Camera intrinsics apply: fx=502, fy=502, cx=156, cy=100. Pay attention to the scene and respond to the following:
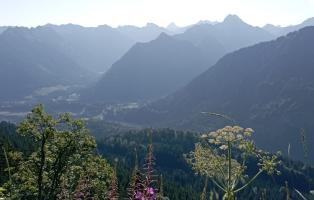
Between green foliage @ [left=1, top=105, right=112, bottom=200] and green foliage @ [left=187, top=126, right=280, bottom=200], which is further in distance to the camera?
green foliage @ [left=1, top=105, right=112, bottom=200]

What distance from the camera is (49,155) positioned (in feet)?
209

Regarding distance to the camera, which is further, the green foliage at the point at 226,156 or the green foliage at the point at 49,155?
the green foliage at the point at 49,155

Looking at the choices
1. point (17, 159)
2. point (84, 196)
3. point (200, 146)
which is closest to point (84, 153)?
point (17, 159)

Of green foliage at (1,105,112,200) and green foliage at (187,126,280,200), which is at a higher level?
green foliage at (187,126,280,200)

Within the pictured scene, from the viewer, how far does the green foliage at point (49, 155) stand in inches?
2387

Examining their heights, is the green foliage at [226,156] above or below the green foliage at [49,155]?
above

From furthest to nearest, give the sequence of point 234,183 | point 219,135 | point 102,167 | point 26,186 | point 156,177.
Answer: point 102,167 → point 26,186 → point 219,135 → point 234,183 → point 156,177

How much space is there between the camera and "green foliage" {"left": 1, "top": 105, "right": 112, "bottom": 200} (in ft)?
199

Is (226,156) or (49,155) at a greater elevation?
(226,156)

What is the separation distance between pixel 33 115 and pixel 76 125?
601 cm

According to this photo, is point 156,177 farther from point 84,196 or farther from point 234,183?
point 234,183

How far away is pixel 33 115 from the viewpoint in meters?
61.6

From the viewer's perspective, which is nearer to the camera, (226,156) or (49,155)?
(226,156)

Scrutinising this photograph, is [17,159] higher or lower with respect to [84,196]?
lower
